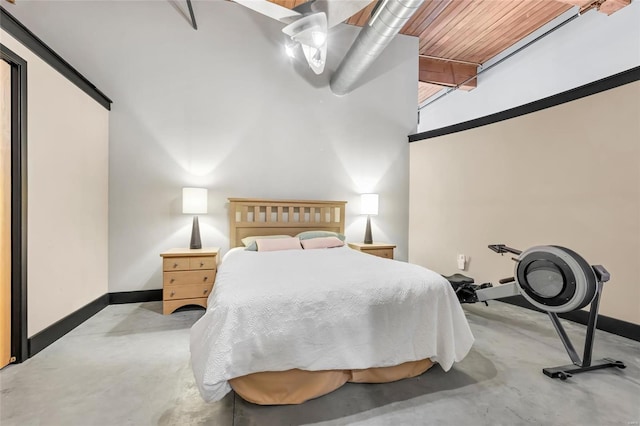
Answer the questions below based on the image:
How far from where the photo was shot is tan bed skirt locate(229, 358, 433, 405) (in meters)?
1.40

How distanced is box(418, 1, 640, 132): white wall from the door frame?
5932 mm

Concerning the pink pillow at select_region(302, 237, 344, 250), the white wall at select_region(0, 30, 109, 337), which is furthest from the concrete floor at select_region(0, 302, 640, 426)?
the pink pillow at select_region(302, 237, 344, 250)

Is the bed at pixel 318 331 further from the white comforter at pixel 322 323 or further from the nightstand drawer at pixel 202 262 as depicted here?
the nightstand drawer at pixel 202 262

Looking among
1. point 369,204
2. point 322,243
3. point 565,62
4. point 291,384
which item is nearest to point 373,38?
point 369,204

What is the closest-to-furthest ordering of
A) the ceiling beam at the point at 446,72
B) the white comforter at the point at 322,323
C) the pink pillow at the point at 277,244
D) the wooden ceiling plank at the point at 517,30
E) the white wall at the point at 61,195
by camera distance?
1. the white comforter at the point at 322,323
2. the white wall at the point at 61,195
3. the pink pillow at the point at 277,244
4. the wooden ceiling plank at the point at 517,30
5. the ceiling beam at the point at 446,72

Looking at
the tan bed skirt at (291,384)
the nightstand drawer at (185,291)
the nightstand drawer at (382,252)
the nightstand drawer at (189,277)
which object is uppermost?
the nightstand drawer at (382,252)

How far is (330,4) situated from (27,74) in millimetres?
2350

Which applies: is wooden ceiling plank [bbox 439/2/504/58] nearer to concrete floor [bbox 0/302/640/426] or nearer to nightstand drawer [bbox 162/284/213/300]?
concrete floor [bbox 0/302/640/426]

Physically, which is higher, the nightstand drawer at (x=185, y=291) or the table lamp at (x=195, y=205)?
the table lamp at (x=195, y=205)

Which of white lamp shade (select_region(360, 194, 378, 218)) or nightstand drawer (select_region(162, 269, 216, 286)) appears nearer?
nightstand drawer (select_region(162, 269, 216, 286))

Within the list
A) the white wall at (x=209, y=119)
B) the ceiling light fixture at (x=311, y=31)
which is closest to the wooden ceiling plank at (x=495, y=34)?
the white wall at (x=209, y=119)

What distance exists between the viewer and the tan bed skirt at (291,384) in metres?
1.40

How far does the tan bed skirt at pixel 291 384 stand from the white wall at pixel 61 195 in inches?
68.3

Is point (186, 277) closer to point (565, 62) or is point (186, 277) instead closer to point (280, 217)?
point (280, 217)
